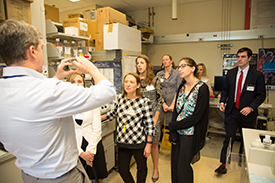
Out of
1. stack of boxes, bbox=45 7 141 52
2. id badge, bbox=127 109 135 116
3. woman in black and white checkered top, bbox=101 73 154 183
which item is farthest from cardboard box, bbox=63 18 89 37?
id badge, bbox=127 109 135 116

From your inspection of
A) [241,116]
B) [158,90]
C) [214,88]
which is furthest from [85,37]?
[214,88]

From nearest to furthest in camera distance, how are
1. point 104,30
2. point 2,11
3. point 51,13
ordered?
point 2,11 < point 51,13 < point 104,30

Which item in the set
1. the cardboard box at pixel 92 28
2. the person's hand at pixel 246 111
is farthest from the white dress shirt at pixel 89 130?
the person's hand at pixel 246 111

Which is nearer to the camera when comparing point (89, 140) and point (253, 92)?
point (89, 140)

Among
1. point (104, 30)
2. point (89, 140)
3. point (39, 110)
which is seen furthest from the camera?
point (104, 30)

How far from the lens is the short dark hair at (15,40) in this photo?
724 mm

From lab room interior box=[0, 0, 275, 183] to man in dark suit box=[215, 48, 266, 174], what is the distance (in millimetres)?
11

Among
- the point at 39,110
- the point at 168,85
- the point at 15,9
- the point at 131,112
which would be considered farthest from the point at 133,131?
the point at 15,9

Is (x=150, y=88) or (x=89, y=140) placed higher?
(x=150, y=88)

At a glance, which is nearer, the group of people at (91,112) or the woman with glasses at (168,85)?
the group of people at (91,112)

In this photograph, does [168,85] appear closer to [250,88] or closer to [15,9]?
[250,88]

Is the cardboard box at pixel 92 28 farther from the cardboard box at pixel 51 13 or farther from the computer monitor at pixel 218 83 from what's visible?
the computer monitor at pixel 218 83

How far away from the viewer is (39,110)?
722 millimetres

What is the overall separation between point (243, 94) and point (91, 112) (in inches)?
73.3
